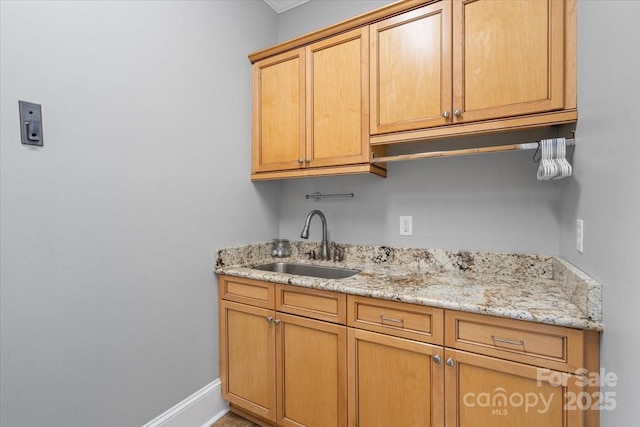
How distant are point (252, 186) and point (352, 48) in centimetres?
110

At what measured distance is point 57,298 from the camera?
1.17m

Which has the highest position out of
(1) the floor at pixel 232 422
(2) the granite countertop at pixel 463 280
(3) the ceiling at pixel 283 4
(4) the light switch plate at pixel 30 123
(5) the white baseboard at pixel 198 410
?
(3) the ceiling at pixel 283 4

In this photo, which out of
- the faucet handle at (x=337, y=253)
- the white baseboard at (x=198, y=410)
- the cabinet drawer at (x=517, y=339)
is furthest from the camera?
the faucet handle at (x=337, y=253)

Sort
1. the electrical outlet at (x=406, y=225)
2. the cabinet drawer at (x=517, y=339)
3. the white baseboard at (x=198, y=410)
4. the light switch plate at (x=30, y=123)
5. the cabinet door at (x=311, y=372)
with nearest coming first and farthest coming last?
the cabinet drawer at (x=517, y=339)
the light switch plate at (x=30, y=123)
the cabinet door at (x=311, y=372)
the white baseboard at (x=198, y=410)
the electrical outlet at (x=406, y=225)

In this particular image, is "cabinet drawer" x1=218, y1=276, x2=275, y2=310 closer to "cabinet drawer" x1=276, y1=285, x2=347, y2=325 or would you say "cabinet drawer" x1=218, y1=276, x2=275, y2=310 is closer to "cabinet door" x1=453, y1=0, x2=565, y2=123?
"cabinet drawer" x1=276, y1=285, x2=347, y2=325

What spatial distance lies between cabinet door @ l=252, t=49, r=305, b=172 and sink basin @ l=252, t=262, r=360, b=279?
67 cm

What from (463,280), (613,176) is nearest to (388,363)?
(463,280)

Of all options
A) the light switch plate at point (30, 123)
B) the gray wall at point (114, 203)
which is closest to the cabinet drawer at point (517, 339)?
the gray wall at point (114, 203)

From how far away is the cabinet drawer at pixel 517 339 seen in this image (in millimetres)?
962

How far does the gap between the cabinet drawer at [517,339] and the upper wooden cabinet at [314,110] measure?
0.92 metres

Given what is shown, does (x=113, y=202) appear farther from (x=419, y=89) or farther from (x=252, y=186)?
(x=419, y=89)

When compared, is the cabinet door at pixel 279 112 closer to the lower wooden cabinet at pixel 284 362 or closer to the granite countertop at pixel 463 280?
the granite countertop at pixel 463 280

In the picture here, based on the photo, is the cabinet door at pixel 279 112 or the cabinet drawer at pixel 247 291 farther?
the cabinet door at pixel 279 112

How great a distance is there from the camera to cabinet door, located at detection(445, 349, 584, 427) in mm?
977
